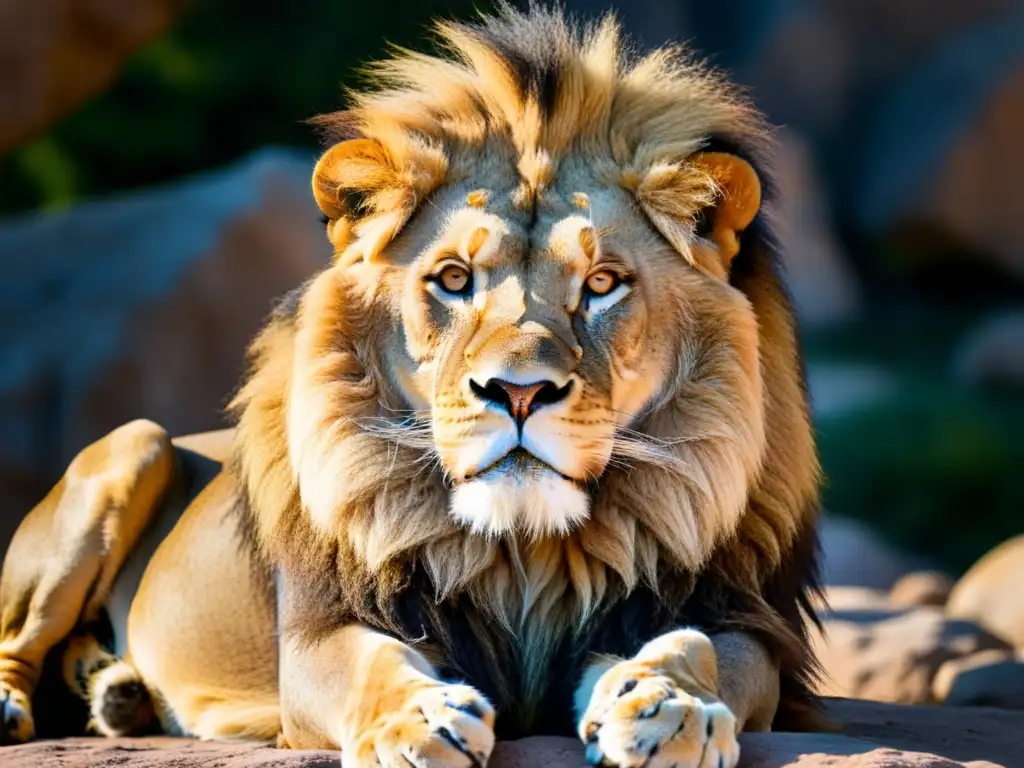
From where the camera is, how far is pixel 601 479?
380 cm

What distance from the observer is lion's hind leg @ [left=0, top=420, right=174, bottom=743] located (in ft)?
15.5

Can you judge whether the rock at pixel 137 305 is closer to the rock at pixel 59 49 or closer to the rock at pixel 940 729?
the rock at pixel 59 49

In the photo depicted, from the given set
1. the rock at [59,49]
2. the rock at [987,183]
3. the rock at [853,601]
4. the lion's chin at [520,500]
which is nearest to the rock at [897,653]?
the rock at [853,601]

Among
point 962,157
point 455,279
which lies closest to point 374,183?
point 455,279

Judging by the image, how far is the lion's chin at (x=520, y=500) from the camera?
351 centimetres

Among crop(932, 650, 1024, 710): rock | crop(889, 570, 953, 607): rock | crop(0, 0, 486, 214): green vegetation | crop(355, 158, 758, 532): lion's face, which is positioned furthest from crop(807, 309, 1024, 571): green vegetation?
crop(355, 158, 758, 532): lion's face

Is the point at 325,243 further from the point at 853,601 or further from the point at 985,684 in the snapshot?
the point at 985,684

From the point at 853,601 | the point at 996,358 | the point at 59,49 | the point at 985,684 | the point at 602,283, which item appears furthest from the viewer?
the point at 996,358

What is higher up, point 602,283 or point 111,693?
point 602,283

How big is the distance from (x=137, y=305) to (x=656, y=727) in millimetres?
7366

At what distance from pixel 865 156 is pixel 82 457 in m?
12.7

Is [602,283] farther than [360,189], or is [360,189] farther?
[360,189]

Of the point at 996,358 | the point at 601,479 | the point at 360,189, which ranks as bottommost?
the point at 996,358

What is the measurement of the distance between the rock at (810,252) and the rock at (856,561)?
4.48 m
